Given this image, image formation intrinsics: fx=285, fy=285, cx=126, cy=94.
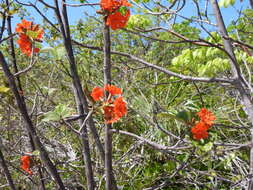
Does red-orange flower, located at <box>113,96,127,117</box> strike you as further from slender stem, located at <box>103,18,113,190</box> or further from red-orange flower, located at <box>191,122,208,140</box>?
red-orange flower, located at <box>191,122,208,140</box>

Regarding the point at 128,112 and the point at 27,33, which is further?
the point at 128,112

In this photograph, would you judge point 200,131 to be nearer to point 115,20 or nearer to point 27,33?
point 115,20

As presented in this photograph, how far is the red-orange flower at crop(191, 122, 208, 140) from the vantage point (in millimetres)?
1168

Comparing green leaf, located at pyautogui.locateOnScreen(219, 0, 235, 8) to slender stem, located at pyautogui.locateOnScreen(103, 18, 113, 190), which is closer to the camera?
slender stem, located at pyautogui.locateOnScreen(103, 18, 113, 190)

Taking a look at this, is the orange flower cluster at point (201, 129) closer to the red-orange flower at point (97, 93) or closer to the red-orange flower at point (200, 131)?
the red-orange flower at point (200, 131)

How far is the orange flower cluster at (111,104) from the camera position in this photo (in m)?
1.08

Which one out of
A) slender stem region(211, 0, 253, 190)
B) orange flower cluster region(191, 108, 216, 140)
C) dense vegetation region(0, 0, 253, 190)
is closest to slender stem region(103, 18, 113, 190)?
dense vegetation region(0, 0, 253, 190)

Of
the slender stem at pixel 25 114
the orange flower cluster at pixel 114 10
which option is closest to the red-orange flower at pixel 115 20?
the orange flower cluster at pixel 114 10

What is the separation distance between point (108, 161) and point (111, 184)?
0.13 metres

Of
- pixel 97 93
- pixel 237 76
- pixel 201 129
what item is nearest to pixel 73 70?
pixel 97 93

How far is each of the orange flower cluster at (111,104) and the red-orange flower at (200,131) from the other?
32cm

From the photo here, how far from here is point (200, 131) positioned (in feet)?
3.86

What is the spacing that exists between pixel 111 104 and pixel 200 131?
386mm

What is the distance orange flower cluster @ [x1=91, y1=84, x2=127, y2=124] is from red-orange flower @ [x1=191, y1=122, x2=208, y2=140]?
1.05 feet
